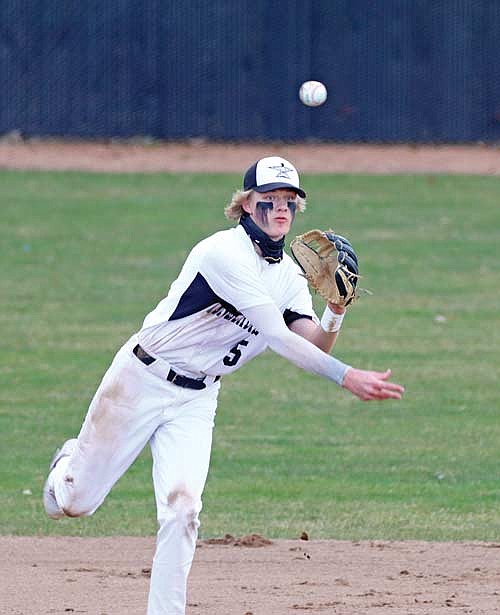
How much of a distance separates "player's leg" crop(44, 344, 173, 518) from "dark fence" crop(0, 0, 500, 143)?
872 inches

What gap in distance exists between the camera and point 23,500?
32.5 feet

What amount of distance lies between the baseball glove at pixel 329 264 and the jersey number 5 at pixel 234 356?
45 cm

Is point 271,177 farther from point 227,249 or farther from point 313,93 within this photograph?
point 313,93

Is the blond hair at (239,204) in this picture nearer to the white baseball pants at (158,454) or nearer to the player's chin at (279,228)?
the player's chin at (279,228)

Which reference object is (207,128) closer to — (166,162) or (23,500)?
(166,162)

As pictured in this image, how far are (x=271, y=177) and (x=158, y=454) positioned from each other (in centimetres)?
140

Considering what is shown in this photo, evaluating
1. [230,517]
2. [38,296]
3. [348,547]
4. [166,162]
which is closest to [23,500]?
[230,517]

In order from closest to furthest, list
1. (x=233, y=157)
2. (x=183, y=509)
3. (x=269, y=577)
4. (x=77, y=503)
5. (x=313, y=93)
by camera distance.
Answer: (x=183, y=509) → (x=77, y=503) → (x=269, y=577) → (x=313, y=93) → (x=233, y=157)

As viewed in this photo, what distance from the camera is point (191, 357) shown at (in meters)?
6.70

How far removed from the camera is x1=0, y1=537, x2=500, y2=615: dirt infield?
7.30 m

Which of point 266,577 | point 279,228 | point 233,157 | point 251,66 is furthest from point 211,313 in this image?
point 251,66

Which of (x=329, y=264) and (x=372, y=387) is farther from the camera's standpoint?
(x=329, y=264)

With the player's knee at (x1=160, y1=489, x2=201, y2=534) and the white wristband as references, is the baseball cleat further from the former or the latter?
the white wristband

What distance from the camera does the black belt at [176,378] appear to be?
6.70m
